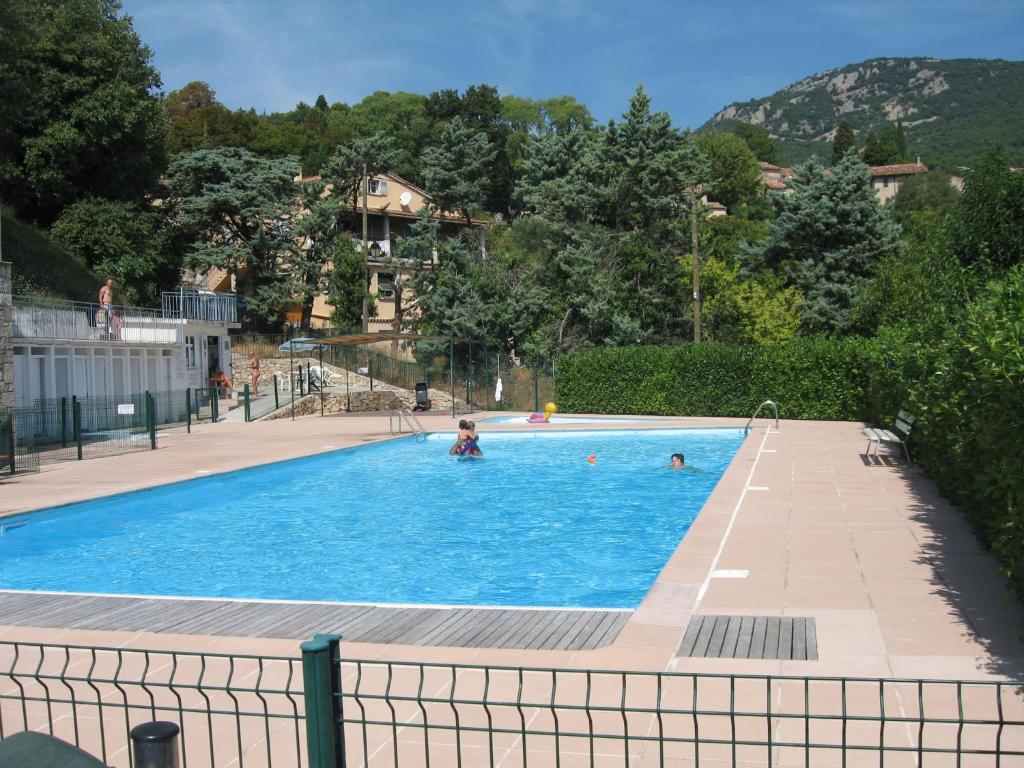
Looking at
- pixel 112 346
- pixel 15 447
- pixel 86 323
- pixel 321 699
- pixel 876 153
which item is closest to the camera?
pixel 321 699

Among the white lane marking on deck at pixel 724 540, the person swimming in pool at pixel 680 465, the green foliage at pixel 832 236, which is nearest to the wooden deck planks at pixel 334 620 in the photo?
the white lane marking on deck at pixel 724 540

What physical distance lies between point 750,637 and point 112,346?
2519 cm

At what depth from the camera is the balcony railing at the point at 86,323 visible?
23.4m

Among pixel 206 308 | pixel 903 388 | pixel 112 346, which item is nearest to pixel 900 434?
pixel 903 388

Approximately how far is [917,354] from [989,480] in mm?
6713

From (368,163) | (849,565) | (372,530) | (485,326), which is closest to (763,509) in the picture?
(849,565)

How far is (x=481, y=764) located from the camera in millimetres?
4660

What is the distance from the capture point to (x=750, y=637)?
21.7 feet

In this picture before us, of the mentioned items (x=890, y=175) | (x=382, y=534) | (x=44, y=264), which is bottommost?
(x=382, y=534)

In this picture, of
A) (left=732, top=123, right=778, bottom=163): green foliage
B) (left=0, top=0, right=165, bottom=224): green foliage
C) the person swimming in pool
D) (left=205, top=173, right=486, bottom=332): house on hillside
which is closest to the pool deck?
the person swimming in pool

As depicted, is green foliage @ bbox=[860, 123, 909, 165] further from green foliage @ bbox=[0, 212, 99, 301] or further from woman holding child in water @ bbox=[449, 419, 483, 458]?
woman holding child in water @ bbox=[449, 419, 483, 458]

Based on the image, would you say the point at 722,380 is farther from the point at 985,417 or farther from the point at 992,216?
the point at 985,417

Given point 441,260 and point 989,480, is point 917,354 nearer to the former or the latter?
point 989,480

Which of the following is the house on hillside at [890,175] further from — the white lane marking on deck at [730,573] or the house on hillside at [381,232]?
the white lane marking on deck at [730,573]
